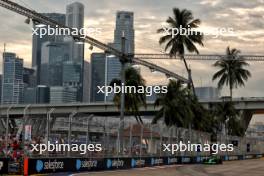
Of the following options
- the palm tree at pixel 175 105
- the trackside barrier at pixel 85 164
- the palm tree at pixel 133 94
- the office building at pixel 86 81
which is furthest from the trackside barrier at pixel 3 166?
the office building at pixel 86 81

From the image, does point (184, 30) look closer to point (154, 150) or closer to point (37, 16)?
point (154, 150)

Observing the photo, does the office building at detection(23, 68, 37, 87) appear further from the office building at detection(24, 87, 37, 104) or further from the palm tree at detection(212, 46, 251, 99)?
the palm tree at detection(212, 46, 251, 99)

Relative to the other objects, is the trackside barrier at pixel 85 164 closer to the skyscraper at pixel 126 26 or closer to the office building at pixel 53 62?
the skyscraper at pixel 126 26

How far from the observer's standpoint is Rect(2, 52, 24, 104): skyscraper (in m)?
124

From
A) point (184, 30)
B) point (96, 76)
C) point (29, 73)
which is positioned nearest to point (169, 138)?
point (184, 30)

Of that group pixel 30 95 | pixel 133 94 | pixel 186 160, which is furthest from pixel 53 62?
pixel 186 160

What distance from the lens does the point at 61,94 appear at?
138 meters

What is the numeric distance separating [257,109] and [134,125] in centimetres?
8203

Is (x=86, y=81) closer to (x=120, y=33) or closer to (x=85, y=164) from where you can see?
(x=120, y=33)

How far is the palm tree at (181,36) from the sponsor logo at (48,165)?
48.7 m

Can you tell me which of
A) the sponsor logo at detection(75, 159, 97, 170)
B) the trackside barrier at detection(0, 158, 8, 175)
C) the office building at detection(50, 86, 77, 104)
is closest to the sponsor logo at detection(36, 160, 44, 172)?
the trackside barrier at detection(0, 158, 8, 175)

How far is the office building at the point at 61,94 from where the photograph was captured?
13268 centimetres

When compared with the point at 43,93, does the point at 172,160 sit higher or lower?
lower

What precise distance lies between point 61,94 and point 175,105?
224 feet
